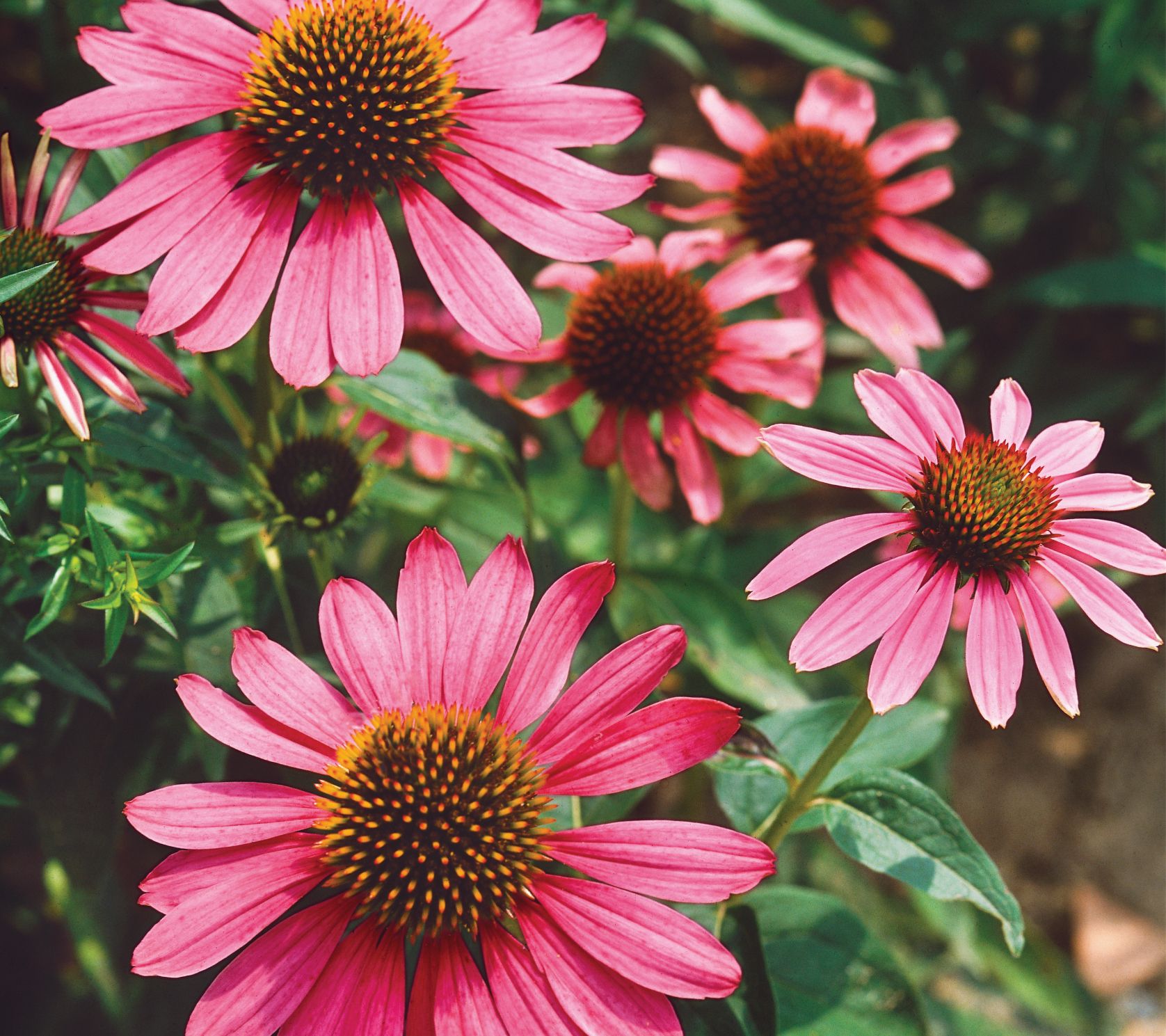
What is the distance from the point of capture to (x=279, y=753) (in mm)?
808

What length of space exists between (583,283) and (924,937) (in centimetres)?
128

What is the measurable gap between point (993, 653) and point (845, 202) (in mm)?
719

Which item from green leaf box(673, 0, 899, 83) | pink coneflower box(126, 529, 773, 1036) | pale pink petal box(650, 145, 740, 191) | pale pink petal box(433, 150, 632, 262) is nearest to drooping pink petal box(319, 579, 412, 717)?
pink coneflower box(126, 529, 773, 1036)

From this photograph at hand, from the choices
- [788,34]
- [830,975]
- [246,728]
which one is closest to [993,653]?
[830,975]

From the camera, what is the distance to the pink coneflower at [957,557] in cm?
78

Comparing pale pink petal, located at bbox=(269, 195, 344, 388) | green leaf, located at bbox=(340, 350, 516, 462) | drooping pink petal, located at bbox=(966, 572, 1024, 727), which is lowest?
drooping pink petal, located at bbox=(966, 572, 1024, 727)

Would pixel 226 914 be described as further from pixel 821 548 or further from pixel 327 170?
pixel 327 170

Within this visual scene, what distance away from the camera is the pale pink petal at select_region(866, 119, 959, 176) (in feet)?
4.51

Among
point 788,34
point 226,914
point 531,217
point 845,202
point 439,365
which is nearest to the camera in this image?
point 226,914

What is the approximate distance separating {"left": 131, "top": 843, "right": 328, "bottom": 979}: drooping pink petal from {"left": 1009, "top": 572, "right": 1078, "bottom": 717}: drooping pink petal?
1.76 ft

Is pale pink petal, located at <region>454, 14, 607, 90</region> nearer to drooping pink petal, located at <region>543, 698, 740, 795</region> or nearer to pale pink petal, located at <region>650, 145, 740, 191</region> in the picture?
pale pink petal, located at <region>650, 145, 740, 191</region>

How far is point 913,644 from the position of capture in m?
0.78

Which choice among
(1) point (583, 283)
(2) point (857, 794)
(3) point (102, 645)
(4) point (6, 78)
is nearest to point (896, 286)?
(1) point (583, 283)

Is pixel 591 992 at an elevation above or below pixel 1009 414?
below
